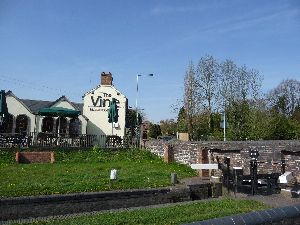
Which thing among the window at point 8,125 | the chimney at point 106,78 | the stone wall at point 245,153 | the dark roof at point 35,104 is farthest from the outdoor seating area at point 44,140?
the chimney at point 106,78

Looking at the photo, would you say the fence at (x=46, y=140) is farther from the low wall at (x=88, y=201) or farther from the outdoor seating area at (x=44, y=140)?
the low wall at (x=88, y=201)

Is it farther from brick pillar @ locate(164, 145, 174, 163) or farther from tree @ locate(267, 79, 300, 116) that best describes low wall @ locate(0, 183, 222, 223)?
tree @ locate(267, 79, 300, 116)

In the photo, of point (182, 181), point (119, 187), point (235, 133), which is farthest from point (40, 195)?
point (235, 133)

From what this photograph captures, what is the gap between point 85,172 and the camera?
17.7 m

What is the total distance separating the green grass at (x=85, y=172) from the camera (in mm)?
13320

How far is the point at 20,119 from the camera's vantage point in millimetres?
31125

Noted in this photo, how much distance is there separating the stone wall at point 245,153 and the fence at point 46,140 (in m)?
5.17

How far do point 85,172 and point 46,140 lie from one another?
718 centimetres

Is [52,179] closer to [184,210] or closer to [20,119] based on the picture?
[184,210]

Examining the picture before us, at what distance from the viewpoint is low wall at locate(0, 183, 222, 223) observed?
11144 mm

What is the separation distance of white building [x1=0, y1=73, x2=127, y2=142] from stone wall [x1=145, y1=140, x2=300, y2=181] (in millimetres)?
10940

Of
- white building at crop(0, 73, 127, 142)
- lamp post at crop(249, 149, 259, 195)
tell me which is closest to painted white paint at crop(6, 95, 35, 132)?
white building at crop(0, 73, 127, 142)

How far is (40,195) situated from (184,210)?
447cm

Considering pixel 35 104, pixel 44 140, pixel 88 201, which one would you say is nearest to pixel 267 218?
pixel 88 201
